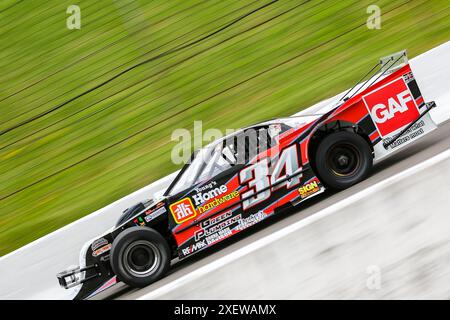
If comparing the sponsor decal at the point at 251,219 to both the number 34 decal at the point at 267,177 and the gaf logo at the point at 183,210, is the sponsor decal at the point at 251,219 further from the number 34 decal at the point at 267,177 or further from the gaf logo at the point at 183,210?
the gaf logo at the point at 183,210

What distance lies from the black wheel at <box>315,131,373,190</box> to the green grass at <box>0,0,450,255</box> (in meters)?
3.10

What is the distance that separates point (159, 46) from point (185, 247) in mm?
5379

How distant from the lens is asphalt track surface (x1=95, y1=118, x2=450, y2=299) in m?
6.96

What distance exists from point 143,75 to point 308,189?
4984mm

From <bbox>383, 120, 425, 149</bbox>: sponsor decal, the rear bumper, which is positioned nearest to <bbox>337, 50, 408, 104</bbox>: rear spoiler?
<bbox>383, 120, 425, 149</bbox>: sponsor decal

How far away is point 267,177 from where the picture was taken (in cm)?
705

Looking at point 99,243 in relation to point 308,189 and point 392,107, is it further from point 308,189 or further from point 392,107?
point 392,107

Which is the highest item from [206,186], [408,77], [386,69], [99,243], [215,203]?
[386,69]

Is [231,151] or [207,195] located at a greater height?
[231,151]

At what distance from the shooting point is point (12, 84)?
36.5 feet

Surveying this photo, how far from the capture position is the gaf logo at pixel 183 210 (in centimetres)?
698

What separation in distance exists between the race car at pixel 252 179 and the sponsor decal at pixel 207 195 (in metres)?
0.01

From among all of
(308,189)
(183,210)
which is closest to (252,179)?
(308,189)
